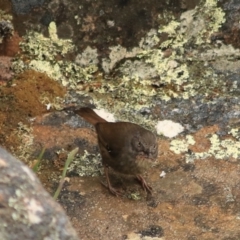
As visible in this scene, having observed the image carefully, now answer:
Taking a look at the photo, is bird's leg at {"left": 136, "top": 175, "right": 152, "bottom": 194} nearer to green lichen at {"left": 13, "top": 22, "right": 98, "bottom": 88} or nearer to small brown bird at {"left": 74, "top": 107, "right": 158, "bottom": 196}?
small brown bird at {"left": 74, "top": 107, "right": 158, "bottom": 196}

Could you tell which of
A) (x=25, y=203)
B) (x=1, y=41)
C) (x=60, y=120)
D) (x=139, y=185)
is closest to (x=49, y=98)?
(x=60, y=120)

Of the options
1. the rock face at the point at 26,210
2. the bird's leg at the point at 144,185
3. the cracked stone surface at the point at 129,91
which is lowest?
the bird's leg at the point at 144,185

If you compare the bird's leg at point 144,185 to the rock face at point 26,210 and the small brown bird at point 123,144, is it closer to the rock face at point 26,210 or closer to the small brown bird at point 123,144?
the small brown bird at point 123,144

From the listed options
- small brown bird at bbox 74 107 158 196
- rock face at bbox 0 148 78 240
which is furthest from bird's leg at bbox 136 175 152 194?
rock face at bbox 0 148 78 240

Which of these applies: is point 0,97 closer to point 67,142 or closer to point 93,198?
point 67,142

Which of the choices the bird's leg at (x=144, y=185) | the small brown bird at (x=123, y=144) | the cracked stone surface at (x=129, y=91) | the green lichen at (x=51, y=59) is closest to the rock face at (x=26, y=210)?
the cracked stone surface at (x=129, y=91)

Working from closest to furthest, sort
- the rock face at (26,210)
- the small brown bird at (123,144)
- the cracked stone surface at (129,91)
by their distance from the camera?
1. the rock face at (26,210)
2. the cracked stone surface at (129,91)
3. the small brown bird at (123,144)
